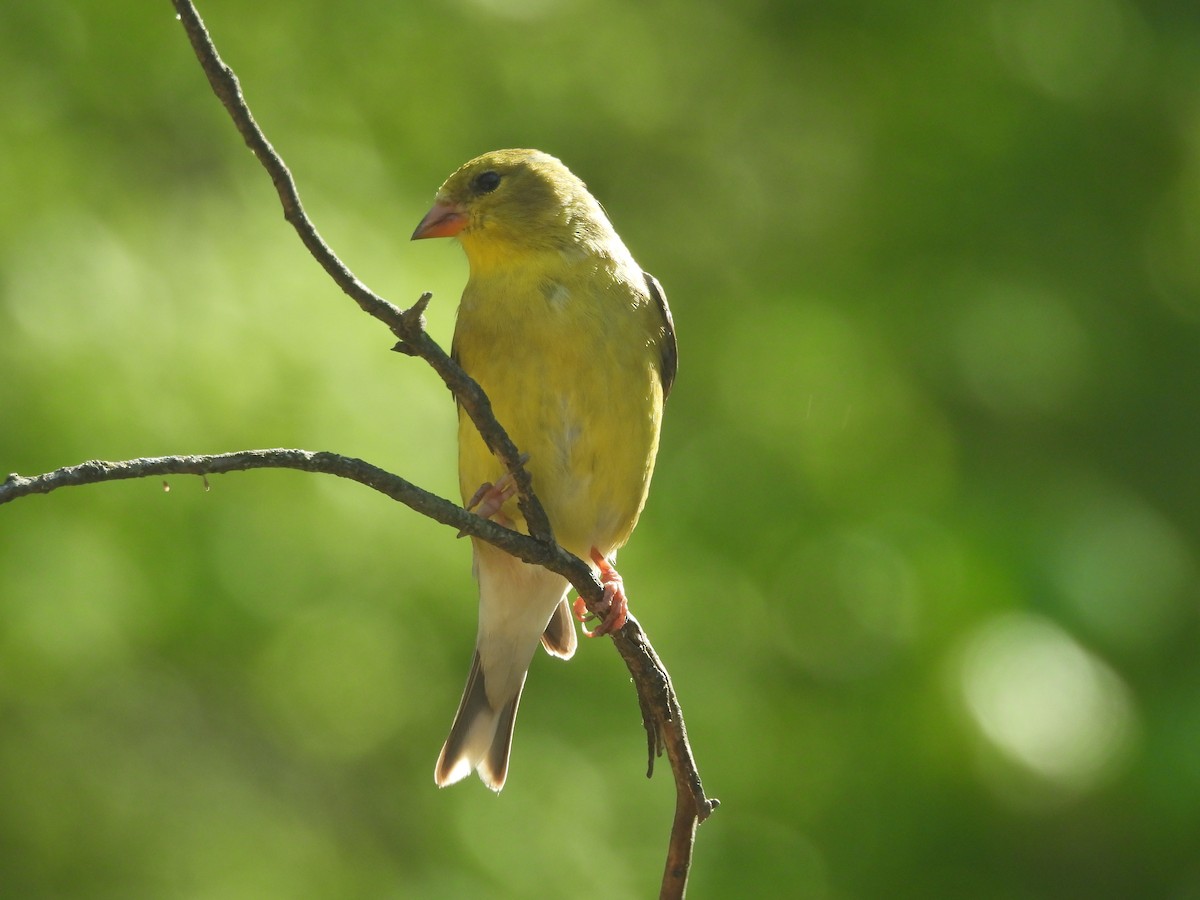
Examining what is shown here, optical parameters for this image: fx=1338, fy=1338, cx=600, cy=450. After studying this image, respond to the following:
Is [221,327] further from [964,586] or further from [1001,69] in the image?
[1001,69]

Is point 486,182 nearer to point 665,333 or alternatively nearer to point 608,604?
point 665,333

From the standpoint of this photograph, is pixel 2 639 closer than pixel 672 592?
Yes

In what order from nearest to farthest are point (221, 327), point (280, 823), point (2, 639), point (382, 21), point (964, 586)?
point (2, 639)
point (221, 327)
point (964, 586)
point (280, 823)
point (382, 21)

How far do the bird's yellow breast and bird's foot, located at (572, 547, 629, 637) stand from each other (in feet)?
0.35

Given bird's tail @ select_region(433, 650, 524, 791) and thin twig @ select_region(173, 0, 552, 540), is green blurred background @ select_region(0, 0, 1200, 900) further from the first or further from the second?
thin twig @ select_region(173, 0, 552, 540)

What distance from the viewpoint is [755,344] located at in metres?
6.11

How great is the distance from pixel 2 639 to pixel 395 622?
125 centimetres

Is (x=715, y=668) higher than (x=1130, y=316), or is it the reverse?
(x=1130, y=316)

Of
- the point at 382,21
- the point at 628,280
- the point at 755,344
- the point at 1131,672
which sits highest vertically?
the point at 382,21

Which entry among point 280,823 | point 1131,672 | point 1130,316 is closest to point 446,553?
point 280,823

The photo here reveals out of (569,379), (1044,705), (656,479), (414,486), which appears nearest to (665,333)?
(569,379)

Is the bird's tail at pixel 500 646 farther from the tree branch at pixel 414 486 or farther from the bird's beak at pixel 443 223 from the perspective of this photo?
the tree branch at pixel 414 486

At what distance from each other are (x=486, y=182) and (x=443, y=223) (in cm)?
16

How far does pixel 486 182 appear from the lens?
3.34 metres
